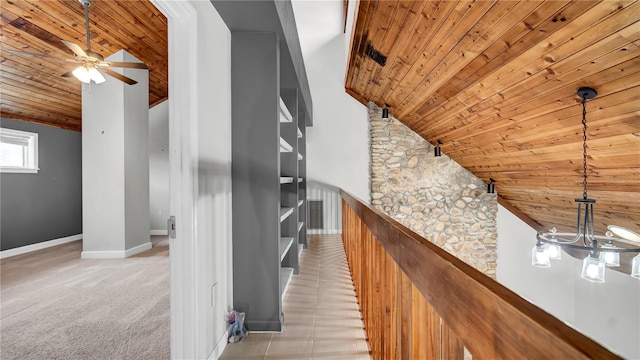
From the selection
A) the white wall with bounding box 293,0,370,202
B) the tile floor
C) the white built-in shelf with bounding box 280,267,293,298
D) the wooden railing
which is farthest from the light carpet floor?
the white wall with bounding box 293,0,370,202

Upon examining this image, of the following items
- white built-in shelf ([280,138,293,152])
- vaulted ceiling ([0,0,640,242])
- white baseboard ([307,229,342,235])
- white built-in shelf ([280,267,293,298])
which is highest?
vaulted ceiling ([0,0,640,242])

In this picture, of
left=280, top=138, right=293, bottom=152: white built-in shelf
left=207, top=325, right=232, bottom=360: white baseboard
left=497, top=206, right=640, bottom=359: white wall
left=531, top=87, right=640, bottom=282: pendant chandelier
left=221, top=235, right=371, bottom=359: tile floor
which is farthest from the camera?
left=497, top=206, right=640, bottom=359: white wall

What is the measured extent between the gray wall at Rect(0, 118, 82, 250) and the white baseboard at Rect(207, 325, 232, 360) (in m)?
4.39

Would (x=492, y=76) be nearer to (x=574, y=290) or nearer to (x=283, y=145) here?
(x=283, y=145)

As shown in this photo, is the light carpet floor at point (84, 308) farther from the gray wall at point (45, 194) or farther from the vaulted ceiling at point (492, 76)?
the vaulted ceiling at point (492, 76)

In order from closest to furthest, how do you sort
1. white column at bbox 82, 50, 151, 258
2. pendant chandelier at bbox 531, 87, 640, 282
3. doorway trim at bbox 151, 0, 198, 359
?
1. doorway trim at bbox 151, 0, 198, 359
2. pendant chandelier at bbox 531, 87, 640, 282
3. white column at bbox 82, 50, 151, 258

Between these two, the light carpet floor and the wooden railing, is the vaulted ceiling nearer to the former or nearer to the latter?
the wooden railing

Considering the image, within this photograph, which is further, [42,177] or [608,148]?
[42,177]

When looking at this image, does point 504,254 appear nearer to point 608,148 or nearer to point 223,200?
point 608,148

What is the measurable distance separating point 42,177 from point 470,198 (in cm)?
708

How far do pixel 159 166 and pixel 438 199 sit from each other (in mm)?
5469

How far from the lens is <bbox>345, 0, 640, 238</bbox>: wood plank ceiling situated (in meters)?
1.96

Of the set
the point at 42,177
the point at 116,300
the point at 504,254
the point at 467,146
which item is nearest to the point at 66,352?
the point at 116,300

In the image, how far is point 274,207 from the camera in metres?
2.10
